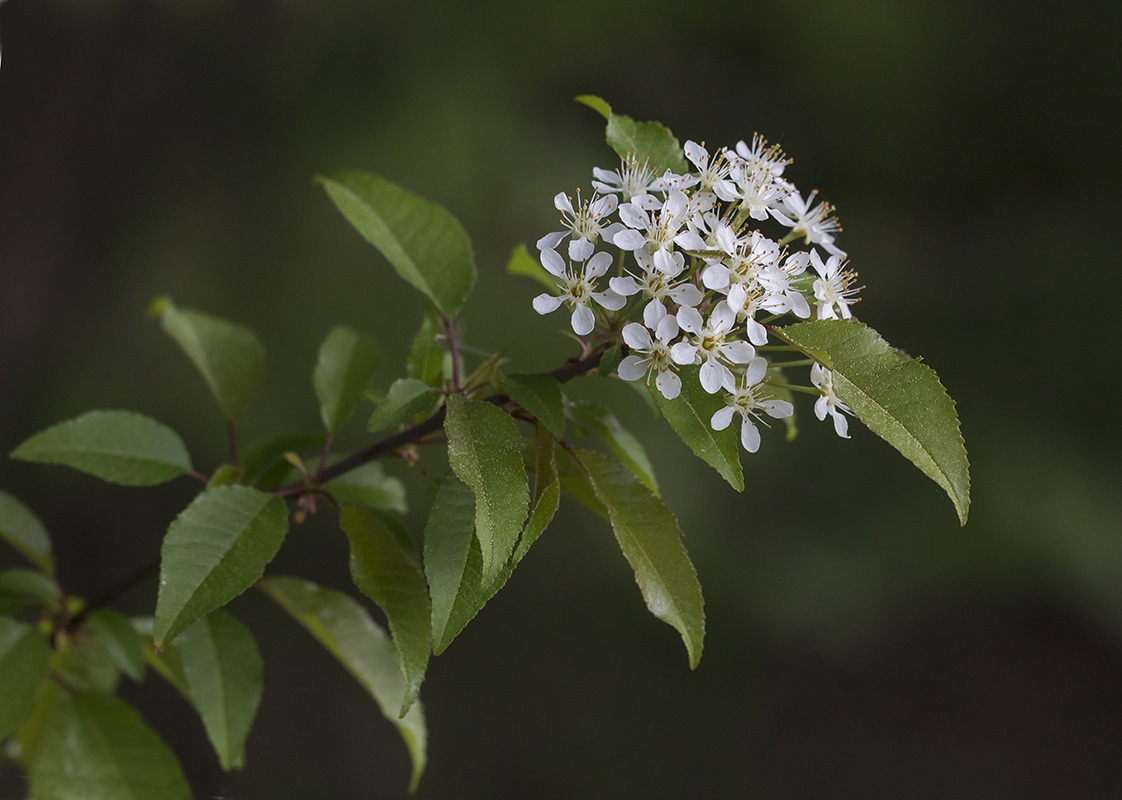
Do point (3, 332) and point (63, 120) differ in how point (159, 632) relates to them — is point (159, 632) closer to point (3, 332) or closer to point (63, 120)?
point (3, 332)

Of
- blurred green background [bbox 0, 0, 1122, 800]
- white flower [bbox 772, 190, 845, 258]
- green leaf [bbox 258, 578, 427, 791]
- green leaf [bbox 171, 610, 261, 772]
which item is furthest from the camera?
blurred green background [bbox 0, 0, 1122, 800]

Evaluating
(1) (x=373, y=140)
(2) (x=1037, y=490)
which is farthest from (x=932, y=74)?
(1) (x=373, y=140)

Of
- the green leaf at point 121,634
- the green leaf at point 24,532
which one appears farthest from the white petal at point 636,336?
the green leaf at point 24,532

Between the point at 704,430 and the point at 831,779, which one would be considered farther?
the point at 831,779

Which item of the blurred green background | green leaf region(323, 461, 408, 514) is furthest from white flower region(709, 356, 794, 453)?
the blurred green background

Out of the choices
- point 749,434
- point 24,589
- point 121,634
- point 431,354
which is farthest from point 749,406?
point 24,589

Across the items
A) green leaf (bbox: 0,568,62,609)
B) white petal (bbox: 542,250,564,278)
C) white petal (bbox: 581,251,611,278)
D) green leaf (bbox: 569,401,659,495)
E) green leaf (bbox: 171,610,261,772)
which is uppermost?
white petal (bbox: 581,251,611,278)

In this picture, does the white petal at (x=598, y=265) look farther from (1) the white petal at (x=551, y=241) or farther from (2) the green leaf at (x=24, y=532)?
(2) the green leaf at (x=24, y=532)

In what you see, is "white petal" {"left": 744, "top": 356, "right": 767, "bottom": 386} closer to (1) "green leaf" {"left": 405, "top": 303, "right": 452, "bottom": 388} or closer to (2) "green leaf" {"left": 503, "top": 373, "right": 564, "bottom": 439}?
(2) "green leaf" {"left": 503, "top": 373, "right": 564, "bottom": 439}
